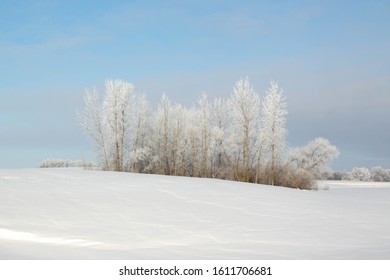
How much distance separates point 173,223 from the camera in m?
8.79

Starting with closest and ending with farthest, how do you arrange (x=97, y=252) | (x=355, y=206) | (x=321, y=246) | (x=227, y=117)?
1. (x=97, y=252)
2. (x=321, y=246)
3. (x=355, y=206)
4. (x=227, y=117)

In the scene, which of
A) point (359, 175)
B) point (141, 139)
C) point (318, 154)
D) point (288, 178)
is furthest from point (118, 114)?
point (359, 175)

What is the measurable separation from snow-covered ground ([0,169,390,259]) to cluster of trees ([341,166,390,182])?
49.6 m

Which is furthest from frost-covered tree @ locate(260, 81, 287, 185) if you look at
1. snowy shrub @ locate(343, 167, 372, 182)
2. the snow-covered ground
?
snowy shrub @ locate(343, 167, 372, 182)

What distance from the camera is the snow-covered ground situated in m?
6.82

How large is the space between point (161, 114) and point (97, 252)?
28.0m

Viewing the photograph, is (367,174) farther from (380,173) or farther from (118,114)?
(118,114)

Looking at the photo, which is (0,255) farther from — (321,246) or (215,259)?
(321,246)

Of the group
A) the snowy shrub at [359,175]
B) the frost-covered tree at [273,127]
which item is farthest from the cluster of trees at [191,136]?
the snowy shrub at [359,175]

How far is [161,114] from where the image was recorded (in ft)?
113

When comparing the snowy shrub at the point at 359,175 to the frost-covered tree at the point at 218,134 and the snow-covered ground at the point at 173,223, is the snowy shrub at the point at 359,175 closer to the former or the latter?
the frost-covered tree at the point at 218,134

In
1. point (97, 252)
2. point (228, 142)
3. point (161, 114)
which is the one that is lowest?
point (97, 252)

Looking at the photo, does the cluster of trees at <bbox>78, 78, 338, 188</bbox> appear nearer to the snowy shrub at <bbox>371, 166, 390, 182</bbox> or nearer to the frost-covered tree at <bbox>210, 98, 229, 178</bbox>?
the frost-covered tree at <bbox>210, 98, 229, 178</bbox>

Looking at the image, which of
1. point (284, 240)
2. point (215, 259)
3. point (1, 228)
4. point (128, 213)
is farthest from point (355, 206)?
point (1, 228)
